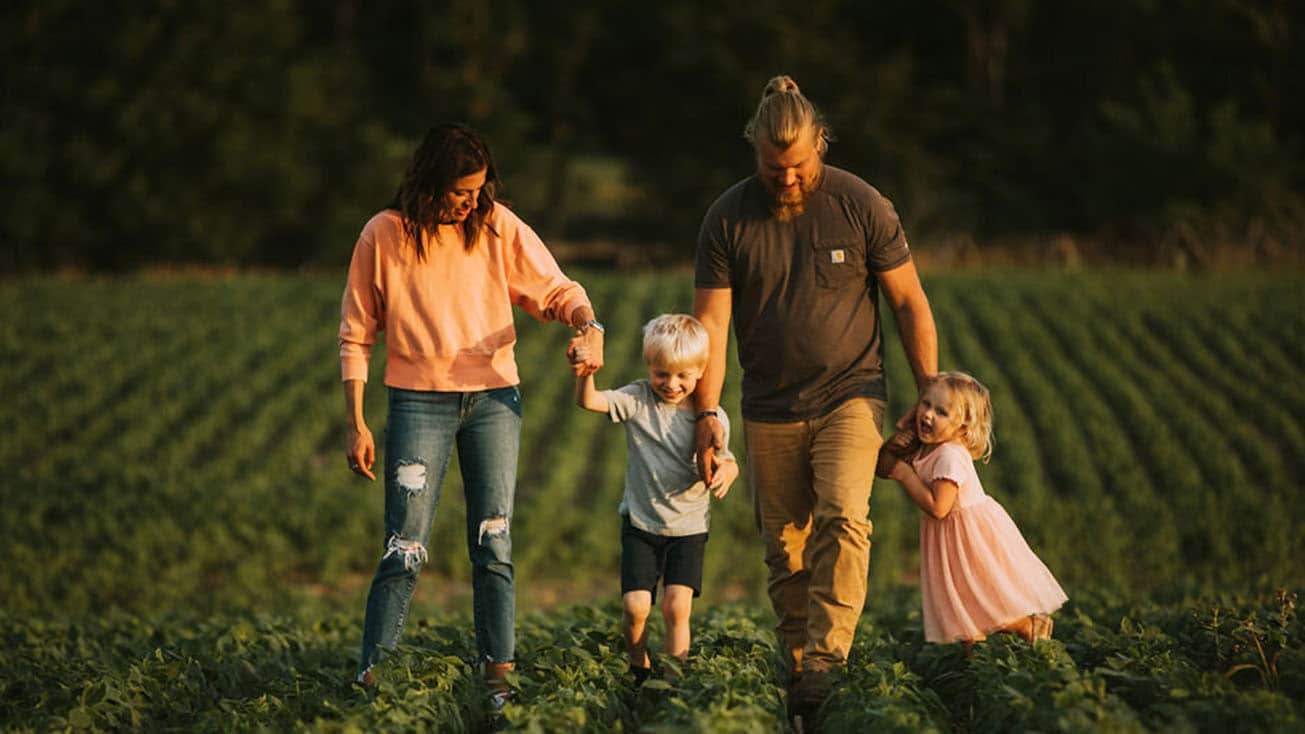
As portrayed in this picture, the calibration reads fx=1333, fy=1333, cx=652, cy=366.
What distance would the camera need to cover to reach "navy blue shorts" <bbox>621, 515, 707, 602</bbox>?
510 cm

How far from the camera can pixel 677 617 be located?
512 cm

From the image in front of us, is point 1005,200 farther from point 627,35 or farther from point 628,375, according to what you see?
point 628,375

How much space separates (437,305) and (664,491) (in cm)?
→ 112

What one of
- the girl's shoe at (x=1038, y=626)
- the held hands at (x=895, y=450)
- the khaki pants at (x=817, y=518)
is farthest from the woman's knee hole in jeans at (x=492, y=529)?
the girl's shoe at (x=1038, y=626)

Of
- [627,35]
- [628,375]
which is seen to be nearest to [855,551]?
[628,375]

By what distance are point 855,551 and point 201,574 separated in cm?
789

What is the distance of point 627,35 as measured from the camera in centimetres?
4428

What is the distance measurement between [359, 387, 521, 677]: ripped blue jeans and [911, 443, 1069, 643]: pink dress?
1.65 meters

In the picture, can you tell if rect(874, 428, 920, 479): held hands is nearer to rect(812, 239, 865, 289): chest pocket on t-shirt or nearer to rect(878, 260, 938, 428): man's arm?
rect(878, 260, 938, 428): man's arm

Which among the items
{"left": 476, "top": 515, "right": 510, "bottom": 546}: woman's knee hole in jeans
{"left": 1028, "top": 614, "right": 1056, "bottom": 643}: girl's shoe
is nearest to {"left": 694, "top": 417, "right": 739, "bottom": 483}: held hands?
{"left": 476, "top": 515, "right": 510, "bottom": 546}: woman's knee hole in jeans

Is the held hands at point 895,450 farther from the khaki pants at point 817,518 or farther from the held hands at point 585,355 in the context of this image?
the held hands at point 585,355

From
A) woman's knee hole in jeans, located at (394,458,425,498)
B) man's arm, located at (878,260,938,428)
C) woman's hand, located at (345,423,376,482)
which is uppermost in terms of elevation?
man's arm, located at (878,260,938,428)

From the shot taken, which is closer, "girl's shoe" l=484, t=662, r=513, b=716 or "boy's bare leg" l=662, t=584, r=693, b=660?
"girl's shoe" l=484, t=662, r=513, b=716

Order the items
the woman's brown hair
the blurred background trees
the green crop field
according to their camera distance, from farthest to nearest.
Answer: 1. the blurred background trees
2. the woman's brown hair
3. the green crop field
